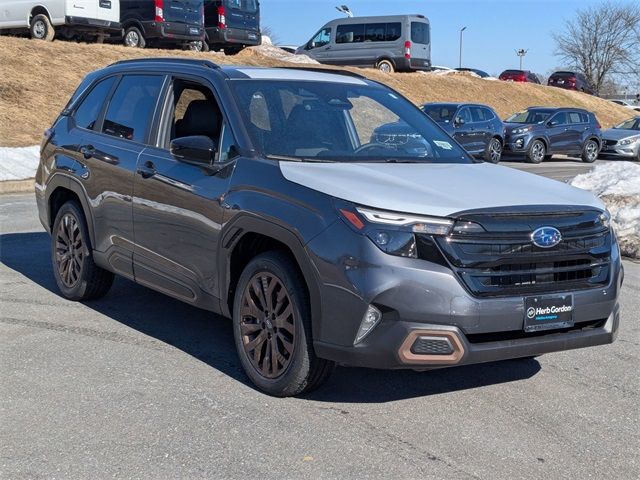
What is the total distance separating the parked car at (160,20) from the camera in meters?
27.1

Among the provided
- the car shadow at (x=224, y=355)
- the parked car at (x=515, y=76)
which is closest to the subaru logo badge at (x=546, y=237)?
the car shadow at (x=224, y=355)

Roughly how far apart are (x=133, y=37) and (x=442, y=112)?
9.80 metres

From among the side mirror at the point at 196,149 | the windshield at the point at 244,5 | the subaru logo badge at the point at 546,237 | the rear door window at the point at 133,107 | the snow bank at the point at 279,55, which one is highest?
the windshield at the point at 244,5

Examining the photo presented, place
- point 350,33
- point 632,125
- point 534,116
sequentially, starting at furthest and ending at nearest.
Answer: point 350,33
point 632,125
point 534,116

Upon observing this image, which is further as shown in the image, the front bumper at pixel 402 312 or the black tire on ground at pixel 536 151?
the black tire on ground at pixel 536 151

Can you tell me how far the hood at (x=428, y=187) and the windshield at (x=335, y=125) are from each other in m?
0.27

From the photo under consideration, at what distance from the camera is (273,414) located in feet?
15.6

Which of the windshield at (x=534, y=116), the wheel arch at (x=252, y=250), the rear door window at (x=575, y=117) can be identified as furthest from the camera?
the rear door window at (x=575, y=117)

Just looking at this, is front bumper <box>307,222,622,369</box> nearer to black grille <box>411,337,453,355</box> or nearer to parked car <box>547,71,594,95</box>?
black grille <box>411,337,453,355</box>

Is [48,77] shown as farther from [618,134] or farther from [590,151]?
[618,134]

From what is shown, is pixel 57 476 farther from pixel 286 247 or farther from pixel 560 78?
pixel 560 78

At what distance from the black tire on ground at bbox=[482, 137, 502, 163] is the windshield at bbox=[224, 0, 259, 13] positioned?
10.2 metres

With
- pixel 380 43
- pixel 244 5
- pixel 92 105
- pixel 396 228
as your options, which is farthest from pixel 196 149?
pixel 380 43

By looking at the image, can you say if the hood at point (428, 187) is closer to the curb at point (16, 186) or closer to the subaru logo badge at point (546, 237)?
the subaru logo badge at point (546, 237)
